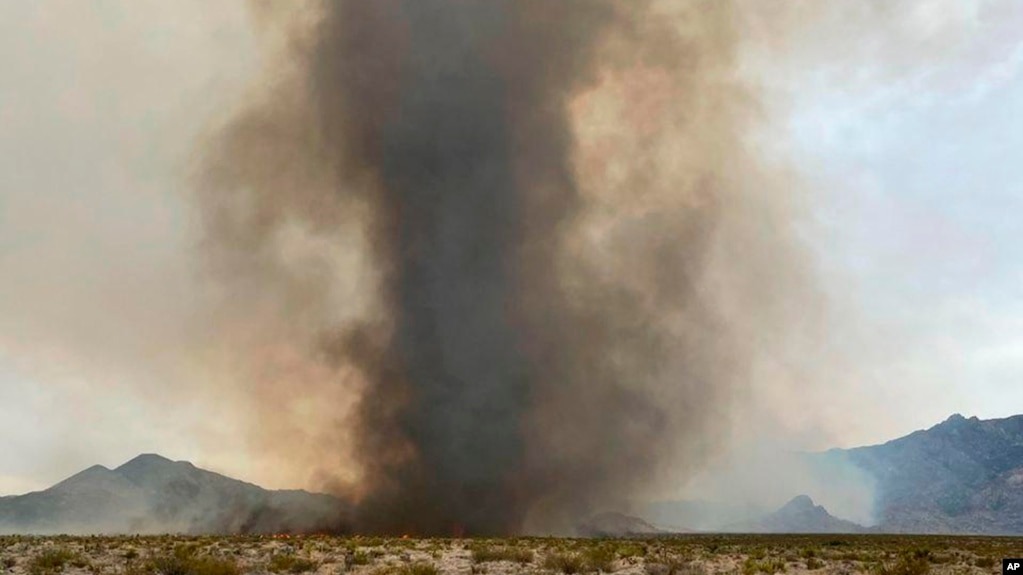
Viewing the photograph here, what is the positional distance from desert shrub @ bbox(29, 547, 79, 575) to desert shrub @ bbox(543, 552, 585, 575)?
15868mm

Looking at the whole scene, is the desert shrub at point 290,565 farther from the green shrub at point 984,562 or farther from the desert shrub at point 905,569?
the green shrub at point 984,562

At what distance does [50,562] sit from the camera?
24.2 meters

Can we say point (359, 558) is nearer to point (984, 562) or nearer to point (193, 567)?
point (193, 567)

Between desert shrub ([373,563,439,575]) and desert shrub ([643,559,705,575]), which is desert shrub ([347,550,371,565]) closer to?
desert shrub ([373,563,439,575])

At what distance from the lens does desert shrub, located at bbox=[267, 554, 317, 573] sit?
940 inches

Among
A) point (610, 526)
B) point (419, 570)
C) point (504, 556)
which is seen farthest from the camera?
point (610, 526)

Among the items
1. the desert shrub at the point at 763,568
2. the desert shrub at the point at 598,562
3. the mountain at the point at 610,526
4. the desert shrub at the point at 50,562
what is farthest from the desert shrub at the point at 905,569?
the mountain at the point at 610,526

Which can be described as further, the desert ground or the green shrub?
the green shrub

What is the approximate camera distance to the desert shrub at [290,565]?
23.9 m

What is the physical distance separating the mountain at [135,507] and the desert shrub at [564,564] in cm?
10101

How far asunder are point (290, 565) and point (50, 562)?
318 inches

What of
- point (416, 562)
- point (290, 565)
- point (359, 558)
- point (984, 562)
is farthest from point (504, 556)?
point (984, 562)

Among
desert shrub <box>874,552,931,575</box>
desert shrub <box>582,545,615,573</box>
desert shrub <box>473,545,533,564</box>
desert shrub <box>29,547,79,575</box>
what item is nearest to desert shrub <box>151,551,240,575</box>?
desert shrub <box>29,547,79,575</box>

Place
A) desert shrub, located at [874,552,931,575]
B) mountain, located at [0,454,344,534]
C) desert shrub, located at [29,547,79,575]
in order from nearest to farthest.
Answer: desert shrub, located at [29,547,79,575] → desert shrub, located at [874,552,931,575] → mountain, located at [0,454,344,534]
